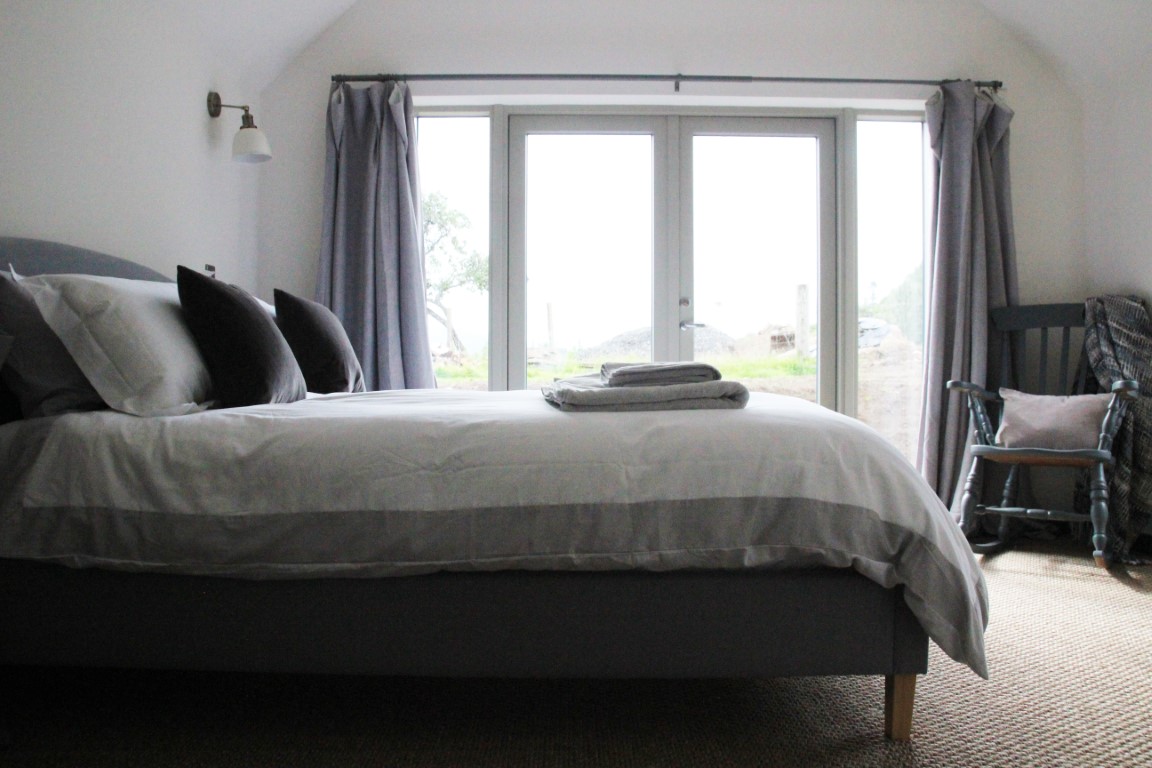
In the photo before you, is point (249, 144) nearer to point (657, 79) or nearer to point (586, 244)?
point (586, 244)

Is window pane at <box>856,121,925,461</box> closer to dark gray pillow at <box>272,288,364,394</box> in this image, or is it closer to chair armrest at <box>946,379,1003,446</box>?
chair armrest at <box>946,379,1003,446</box>

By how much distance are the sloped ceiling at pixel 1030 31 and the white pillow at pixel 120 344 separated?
1.72 m

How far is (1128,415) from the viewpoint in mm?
2846

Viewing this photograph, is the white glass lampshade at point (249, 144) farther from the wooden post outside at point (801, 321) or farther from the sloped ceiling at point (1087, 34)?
the sloped ceiling at point (1087, 34)

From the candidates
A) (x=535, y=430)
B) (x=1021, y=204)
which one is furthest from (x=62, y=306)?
(x=1021, y=204)

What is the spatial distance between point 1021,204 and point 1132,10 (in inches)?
32.4

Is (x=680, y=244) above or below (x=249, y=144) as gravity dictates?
below

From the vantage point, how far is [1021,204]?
3.48m

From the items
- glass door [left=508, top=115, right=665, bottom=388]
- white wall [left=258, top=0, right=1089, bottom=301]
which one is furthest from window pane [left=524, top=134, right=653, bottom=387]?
white wall [left=258, top=0, right=1089, bottom=301]

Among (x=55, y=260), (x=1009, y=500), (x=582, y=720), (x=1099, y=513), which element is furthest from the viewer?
(x=1009, y=500)

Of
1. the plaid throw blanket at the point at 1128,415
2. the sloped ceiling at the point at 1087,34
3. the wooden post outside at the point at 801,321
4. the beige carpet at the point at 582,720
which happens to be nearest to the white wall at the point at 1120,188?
the sloped ceiling at the point at 1087,34

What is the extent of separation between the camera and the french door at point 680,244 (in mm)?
3631

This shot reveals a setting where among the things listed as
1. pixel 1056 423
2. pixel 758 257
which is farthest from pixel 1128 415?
pixel 758 257

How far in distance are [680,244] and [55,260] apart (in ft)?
8.24
